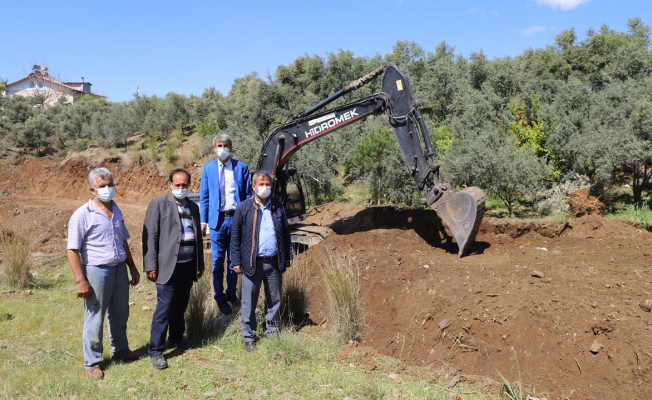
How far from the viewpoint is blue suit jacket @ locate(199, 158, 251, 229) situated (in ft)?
18.1

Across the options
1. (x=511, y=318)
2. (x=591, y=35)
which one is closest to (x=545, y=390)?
(x=511, y=318)

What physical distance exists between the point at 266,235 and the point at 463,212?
3393 mm

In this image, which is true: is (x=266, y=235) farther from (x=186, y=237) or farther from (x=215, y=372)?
(x=215, y=372)

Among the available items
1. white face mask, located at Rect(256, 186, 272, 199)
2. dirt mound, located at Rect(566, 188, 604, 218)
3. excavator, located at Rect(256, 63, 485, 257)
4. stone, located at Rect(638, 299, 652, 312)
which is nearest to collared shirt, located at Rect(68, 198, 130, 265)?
white face mask, located at Rect(256, 186, 272, 199)

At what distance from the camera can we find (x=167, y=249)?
4.60 meters

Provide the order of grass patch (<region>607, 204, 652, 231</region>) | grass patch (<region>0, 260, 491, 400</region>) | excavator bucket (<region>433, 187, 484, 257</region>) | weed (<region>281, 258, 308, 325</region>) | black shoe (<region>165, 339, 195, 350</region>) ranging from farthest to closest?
grass patch (<region>607, 204, 652, 231</region>), excavator bucket (<region>433, 187, 484, 257</region>), weed (<region>281, 258, 308, 325</region>), black shoe (<region>165, 339, 195, 350</region>), grass patch (<region>0, 260, 491, 400</region>)

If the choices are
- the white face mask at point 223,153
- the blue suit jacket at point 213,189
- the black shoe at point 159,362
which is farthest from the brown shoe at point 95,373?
the white face mask at point 223,153

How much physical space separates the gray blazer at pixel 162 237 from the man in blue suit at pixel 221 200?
851 mm

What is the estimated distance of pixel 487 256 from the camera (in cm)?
718

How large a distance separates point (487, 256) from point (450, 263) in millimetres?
827

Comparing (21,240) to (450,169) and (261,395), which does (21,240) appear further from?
(450,169)

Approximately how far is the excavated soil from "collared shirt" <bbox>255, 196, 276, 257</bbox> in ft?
4.42

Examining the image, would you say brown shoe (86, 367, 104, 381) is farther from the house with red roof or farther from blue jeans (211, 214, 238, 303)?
the house with red roof

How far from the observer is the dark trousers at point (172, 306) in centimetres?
458
